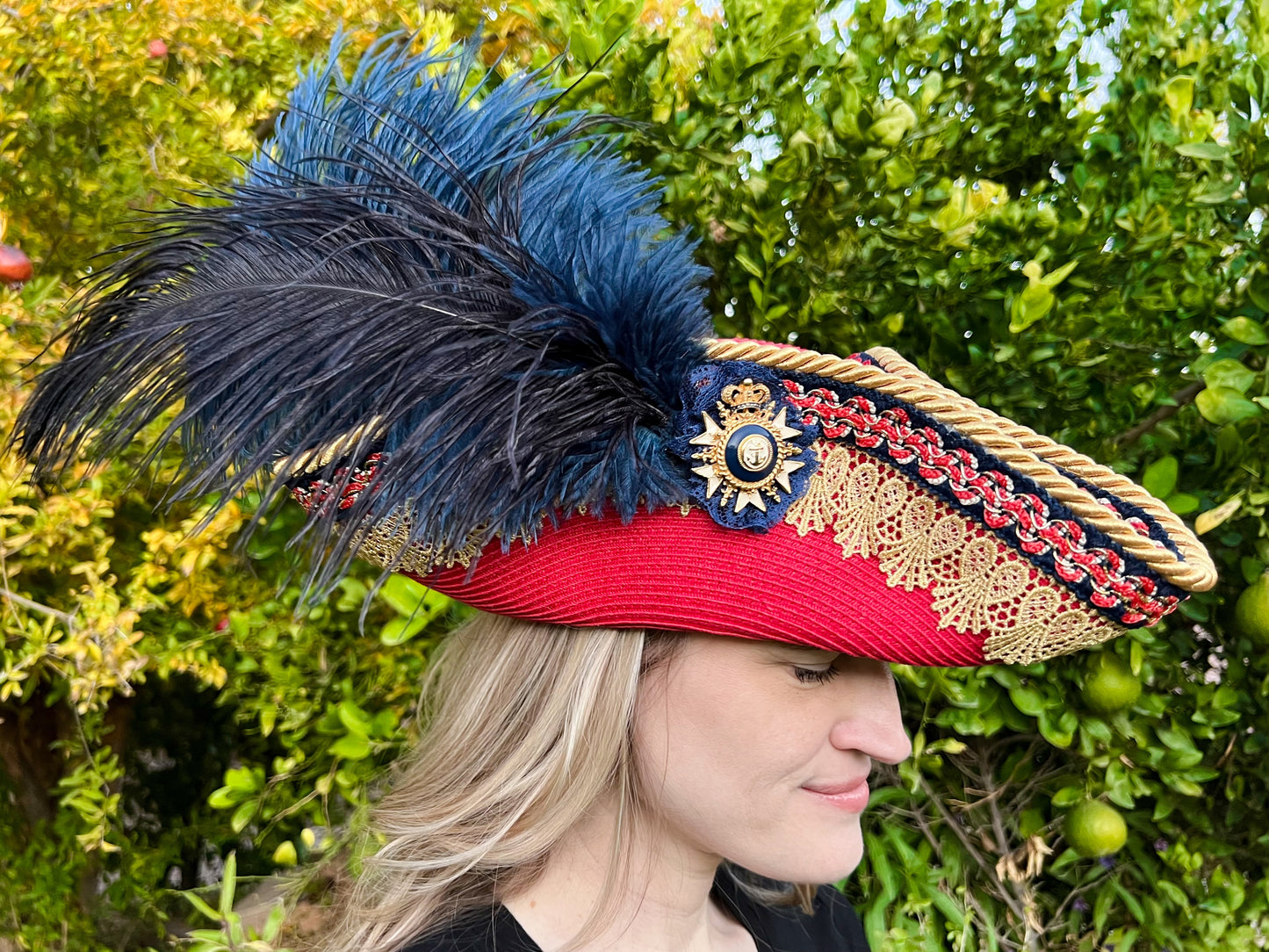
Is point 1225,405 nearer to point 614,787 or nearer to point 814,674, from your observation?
point 814,674

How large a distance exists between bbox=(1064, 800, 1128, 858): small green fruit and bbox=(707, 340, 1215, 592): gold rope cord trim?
0.57 m

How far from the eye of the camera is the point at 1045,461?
3.19 feet

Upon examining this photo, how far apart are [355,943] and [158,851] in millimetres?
1489

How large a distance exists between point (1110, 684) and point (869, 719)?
1.38 ft

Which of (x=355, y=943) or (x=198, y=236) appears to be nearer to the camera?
(x=198, y=236)

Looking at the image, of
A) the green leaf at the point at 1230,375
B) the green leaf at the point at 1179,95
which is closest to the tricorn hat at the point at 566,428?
the green leaf at the point at 1230,375

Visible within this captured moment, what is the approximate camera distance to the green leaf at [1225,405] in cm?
121

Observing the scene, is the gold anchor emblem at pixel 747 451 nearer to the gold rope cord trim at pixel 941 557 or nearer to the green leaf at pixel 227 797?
the gold rope cord trim at pixel 941 557

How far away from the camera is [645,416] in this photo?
1017mm

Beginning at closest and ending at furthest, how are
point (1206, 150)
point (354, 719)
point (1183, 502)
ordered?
point (1206, 150)
point (1183, 502)
point (354, 719)

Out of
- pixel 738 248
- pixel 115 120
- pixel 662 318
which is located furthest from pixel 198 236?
pixel 115 120

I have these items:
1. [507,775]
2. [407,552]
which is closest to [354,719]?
[507,775]

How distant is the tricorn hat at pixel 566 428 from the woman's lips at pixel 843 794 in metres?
0.21

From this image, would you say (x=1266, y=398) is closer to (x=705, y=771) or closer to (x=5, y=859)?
(x=705, y=771)
